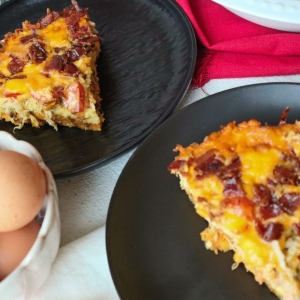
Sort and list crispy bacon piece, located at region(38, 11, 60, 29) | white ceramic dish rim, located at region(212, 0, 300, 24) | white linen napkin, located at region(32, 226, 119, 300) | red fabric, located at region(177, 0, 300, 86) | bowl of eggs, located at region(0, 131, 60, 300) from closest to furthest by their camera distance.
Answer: bowl of eggs, located at region(0, 131, 60, 300)
white linen napkin, located at region(32, 226, 119, 300)
white ceramic dish rim, located at region(212, 0, 300, 24)
red fabric, located at region(177, 0, 300, 86)
crispy bacon piece, located at region(38, 11, 60, 29)

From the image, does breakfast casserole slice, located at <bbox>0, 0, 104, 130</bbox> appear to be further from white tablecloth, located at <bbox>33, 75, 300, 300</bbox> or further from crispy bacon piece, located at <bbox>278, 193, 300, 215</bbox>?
crispy bacon piece, located at <bbox>278, 193, 300, 215</bbox>

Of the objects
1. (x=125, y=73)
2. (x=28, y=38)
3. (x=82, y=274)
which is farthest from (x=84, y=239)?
(x=28, y=38)

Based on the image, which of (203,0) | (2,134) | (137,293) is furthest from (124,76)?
(137,293)

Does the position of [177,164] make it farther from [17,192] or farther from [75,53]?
[75,53]

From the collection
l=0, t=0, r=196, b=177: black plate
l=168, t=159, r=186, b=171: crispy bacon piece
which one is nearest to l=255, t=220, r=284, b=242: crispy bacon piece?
l=168, t=159, r=186, b=171: crispy bacon piece

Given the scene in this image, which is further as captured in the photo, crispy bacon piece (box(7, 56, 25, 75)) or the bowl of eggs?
crispy bacon piece (box(7, 56, 25, 75))

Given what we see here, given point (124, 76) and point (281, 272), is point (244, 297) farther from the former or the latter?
point (124, 76)

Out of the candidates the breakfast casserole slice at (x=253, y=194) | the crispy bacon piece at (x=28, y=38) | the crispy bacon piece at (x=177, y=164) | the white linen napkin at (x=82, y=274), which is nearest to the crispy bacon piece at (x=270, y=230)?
the breakfast casserole slice at (x=253, y=194)
